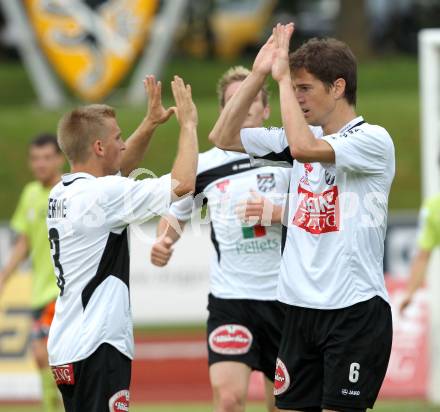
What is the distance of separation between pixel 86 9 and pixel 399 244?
10.5 metres

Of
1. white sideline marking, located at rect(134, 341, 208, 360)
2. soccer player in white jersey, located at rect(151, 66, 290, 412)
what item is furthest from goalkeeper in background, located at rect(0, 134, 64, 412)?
white sideline marking, located at rect(134, 341, 208, 360)

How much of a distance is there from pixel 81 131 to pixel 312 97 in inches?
45.5

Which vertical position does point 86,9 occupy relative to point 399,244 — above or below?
above

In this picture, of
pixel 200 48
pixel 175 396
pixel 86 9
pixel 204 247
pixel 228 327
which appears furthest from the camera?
pixel 200 48

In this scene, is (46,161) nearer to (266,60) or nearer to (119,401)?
(119,401)

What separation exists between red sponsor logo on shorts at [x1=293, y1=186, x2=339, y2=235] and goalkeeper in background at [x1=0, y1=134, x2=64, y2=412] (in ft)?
13.3

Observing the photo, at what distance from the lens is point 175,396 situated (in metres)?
12.8

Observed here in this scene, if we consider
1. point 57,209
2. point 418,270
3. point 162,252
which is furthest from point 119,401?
point 418,270

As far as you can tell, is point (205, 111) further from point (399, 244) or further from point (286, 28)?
point (286, 28)

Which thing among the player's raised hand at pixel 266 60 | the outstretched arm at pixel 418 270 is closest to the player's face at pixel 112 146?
the player's raised hand at pixel 266 60

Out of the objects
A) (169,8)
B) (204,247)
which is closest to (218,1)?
(169,8)

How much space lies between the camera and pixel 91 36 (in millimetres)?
22031

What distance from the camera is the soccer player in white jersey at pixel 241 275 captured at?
24.1ft

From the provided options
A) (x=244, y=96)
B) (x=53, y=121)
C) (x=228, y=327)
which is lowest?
(x=228, y=327)
